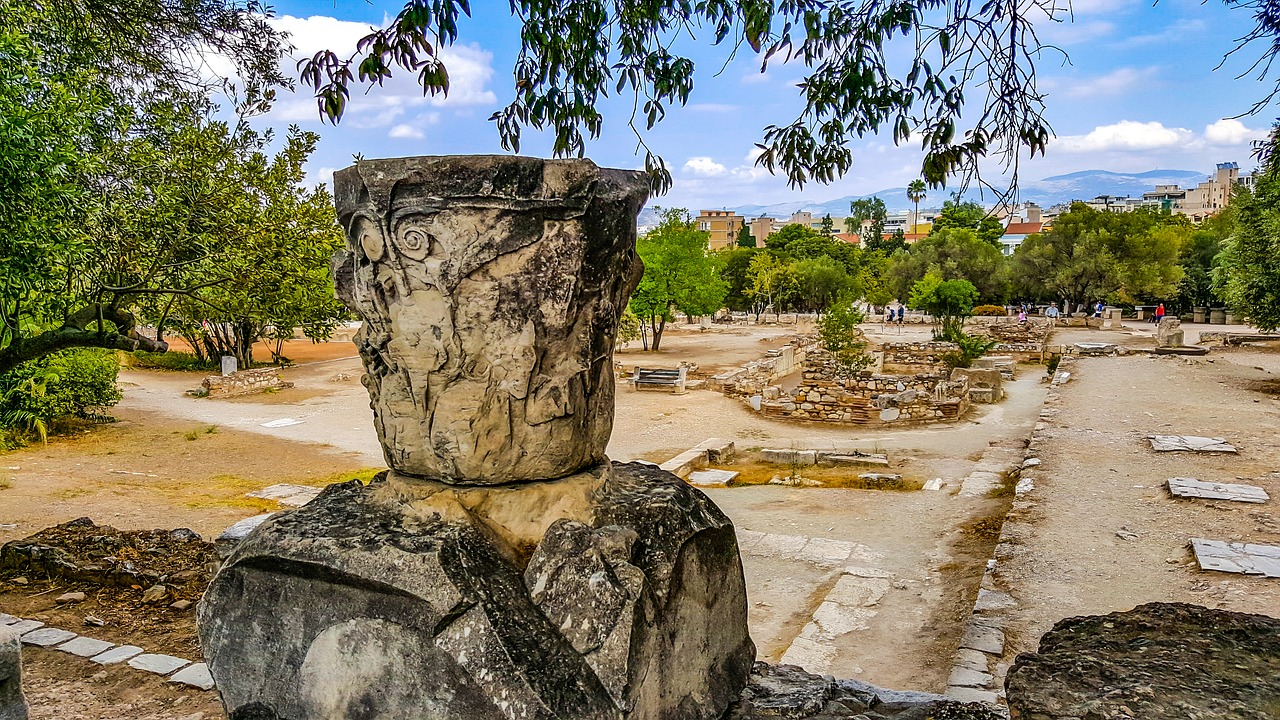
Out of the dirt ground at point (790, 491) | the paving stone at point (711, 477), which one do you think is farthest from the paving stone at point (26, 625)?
the paving stone at point (711, 477)

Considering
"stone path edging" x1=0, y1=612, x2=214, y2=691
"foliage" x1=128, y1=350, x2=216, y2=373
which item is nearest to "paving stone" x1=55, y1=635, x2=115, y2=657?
"stone path edging" x1=0, y1=612, x2=214, y2=691

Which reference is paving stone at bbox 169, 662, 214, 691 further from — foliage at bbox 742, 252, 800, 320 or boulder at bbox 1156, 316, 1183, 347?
foliage at bbox 742, 252, 800, 320

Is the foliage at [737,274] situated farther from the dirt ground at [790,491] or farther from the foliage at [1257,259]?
the foliage at [1257,259]

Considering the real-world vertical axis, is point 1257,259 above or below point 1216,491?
above

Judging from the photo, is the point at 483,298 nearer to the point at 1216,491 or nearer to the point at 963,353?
the point at 1216,491

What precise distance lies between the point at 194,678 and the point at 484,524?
2.89 meters

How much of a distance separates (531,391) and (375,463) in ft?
36.2

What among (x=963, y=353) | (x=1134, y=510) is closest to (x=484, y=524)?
(x=1134, y=510)

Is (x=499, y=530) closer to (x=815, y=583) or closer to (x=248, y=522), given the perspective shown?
(x=248, y=522)

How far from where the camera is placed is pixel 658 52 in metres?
4.34

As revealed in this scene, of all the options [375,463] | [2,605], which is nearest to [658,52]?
[2,605]

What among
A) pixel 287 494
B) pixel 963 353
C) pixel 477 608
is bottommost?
pixel 287 494

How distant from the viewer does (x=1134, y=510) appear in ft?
25.4

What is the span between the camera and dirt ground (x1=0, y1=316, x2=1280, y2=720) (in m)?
5.40
